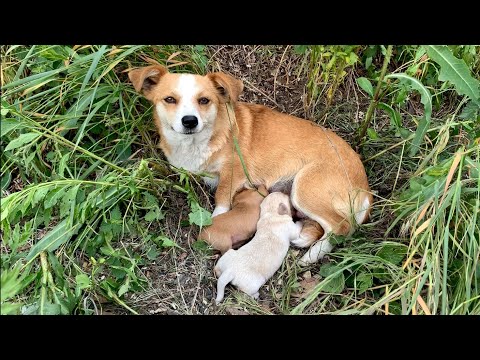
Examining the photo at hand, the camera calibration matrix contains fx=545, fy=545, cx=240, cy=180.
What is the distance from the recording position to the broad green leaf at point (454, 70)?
2982 mm

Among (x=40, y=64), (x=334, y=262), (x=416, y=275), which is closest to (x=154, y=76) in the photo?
(x=40, y=64)

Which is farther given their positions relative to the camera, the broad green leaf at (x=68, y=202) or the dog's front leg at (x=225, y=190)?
the dog's front leg at (x=225, y=190)

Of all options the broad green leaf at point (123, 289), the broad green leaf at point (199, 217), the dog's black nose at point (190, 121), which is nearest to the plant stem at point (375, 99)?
the dog's black nose at point (190, 121)

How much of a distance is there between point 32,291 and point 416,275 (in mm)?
1939

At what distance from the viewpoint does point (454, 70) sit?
9.82 feet

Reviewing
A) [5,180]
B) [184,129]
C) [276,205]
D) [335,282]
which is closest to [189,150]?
[184,129]

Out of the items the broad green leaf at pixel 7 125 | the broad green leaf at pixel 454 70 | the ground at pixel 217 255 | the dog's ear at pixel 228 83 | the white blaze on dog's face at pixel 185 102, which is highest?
the broad green leaf at pixel 454 70

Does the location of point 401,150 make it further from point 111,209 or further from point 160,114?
point 111,209

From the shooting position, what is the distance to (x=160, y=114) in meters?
3.30

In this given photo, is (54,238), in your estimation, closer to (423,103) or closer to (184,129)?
(184,129)

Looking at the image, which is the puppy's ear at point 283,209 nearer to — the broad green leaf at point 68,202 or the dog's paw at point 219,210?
the dog's paw at point 219,210

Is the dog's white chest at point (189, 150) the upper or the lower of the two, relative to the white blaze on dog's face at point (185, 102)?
lower

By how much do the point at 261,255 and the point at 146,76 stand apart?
1.24m

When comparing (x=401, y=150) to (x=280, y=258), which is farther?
(x=401, y=150)
